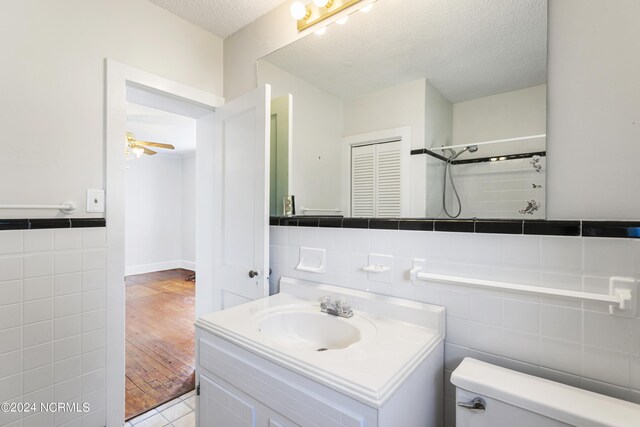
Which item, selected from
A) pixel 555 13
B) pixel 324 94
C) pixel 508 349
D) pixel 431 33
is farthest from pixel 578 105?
pixel 324 94

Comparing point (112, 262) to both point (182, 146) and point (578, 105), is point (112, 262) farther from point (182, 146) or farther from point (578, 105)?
point (182, 146)

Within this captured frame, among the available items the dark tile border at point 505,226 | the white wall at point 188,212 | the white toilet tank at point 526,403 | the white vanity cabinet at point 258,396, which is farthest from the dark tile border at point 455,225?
the white wall at point 188,212

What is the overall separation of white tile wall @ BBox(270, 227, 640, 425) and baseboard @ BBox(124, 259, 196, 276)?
519 cm

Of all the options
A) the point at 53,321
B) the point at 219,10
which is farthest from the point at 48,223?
the point at 219,10

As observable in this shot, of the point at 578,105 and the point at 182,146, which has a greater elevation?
the point at 182,146

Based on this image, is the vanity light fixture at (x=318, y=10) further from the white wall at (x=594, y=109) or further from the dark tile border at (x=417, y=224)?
the dark tile border at (x=417, y=224)

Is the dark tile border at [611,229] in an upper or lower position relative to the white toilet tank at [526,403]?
upper

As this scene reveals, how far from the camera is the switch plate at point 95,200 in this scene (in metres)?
1.40

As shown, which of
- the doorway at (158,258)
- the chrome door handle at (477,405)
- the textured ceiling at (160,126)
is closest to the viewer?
the chrome door handle at (477,405)

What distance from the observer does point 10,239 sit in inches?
47.6

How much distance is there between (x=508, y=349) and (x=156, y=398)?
1973 millimetres

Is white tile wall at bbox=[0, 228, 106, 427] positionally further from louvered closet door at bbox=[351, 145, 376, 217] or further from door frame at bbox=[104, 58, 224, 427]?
louvered closet door at bbox=[351, 145, 376, 217]

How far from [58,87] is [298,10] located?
1.16 m

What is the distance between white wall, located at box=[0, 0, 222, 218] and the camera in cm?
121
